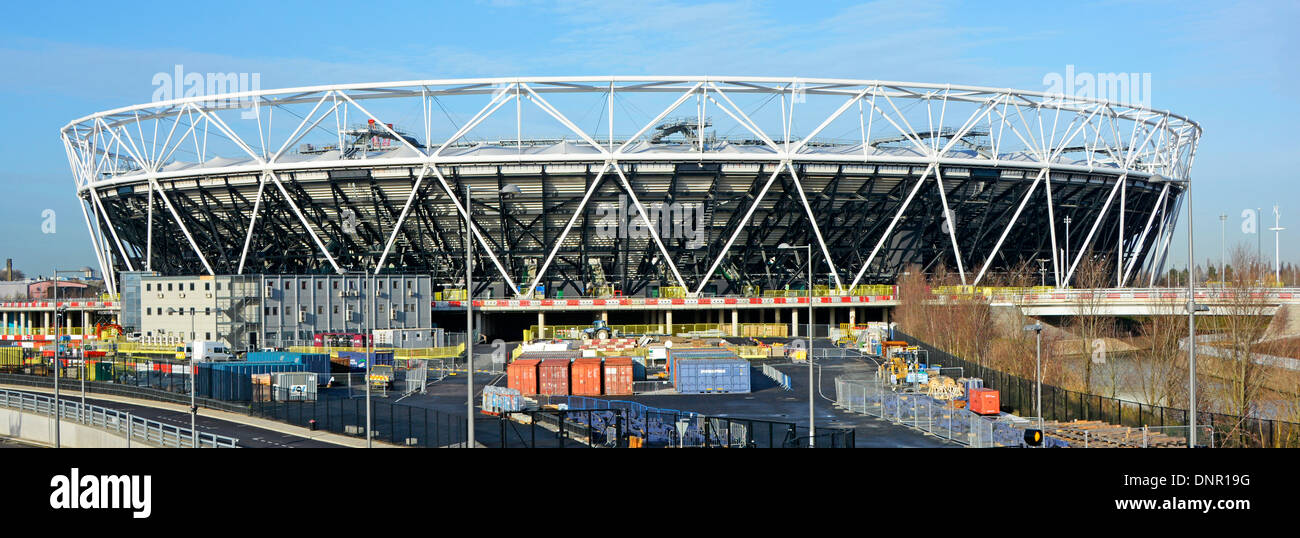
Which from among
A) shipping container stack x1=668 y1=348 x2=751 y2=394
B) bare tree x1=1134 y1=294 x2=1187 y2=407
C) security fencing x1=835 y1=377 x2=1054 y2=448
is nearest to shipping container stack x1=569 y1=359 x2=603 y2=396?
shipping container stack x1=668 y1=348 x2=751 y2=394

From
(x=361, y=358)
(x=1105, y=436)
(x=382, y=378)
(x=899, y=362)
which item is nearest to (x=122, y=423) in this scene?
(x=382, y=378)

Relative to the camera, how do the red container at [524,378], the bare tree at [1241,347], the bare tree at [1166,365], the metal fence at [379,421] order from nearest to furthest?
the metal fence at [379,421] → the bare tree at [1241,347] → the bare tree at [1166,365] → the red container at [524,378]

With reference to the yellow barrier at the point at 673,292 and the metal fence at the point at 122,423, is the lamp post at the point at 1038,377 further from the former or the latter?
the yellow barrier at the point at 673,292

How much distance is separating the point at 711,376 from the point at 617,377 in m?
3.65

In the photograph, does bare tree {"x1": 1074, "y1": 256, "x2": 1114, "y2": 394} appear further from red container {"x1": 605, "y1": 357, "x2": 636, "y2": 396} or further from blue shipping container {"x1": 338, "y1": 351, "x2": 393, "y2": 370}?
blue shipping container {"x1": 338, "y1": 351, "x2": 393, "y2": 370}

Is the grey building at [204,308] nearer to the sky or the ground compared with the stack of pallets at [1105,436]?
nearer to the sky

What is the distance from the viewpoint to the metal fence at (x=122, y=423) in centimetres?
2147

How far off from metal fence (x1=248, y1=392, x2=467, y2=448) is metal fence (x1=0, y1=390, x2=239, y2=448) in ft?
10.5

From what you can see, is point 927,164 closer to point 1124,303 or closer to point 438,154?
point 1124,303

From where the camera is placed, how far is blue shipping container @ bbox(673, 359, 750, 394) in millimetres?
36906

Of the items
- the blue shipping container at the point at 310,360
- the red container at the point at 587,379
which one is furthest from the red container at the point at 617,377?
the blue shipping container at the point at 310,360

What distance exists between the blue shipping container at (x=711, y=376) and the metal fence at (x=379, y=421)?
1083 cm
